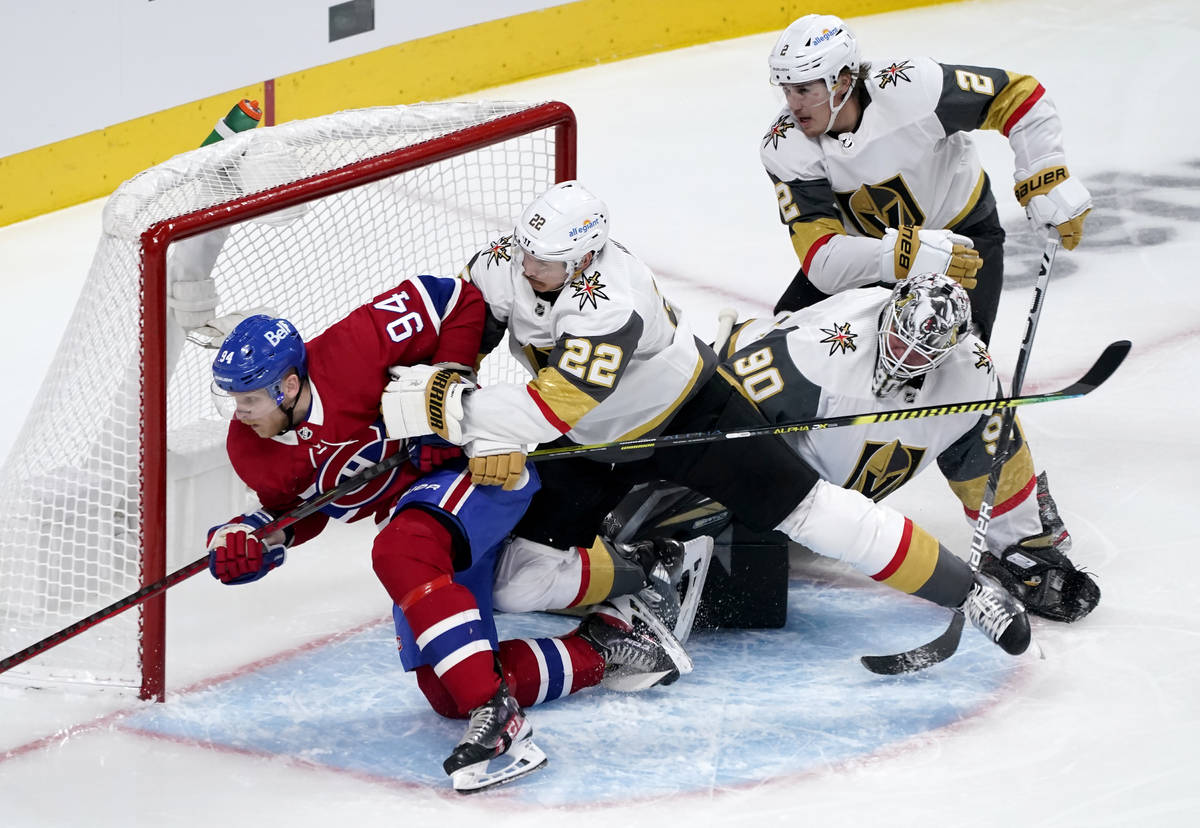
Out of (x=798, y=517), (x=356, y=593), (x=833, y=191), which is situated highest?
(x=833, y=191)

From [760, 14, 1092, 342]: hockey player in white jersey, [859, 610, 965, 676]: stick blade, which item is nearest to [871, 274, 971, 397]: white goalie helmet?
[760, 14, 1092, 342]: hockey player in white jersey

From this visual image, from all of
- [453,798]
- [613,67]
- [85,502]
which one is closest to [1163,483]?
[453,798]

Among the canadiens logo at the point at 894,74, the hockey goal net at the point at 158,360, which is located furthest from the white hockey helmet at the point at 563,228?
the canadiens logo at the point at 894,74

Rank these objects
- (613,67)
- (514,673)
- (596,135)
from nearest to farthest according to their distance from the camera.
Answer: (514,673)
(596,135)
(613,67)

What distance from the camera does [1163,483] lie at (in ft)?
12.4

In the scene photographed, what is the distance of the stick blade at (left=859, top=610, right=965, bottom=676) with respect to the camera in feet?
10.0

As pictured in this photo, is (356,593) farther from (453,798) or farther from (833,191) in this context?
(833,191)

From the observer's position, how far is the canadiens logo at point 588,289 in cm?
276

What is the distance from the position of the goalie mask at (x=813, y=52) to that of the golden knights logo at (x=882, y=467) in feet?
2.60

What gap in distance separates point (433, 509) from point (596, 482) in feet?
1.23

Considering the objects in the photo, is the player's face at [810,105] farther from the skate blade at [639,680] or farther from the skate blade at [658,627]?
the skate blade at [639,680]

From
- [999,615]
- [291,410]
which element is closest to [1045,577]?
[999,615]

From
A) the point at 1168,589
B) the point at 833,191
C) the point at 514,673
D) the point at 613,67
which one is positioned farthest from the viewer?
the point at 613,67

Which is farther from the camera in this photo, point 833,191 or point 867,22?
point 867,22
